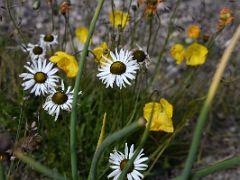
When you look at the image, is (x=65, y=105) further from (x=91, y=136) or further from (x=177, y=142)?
(x=177, y=142)

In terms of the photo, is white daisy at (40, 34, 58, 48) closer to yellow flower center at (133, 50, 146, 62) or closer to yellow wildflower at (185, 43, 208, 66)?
yellow flower center at (133, 50, 146, 62)

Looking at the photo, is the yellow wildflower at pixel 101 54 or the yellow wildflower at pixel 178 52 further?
the yellow wildflower at pixel 178 52

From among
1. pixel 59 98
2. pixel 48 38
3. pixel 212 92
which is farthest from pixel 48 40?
pixel 212 92

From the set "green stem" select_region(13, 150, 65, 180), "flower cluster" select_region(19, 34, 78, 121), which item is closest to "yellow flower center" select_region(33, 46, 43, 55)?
"flower cluster" select_region(19, 34, 78, 121)

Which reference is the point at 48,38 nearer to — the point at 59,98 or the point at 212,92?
the point at 59,98

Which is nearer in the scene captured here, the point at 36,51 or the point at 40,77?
the point at 40,77

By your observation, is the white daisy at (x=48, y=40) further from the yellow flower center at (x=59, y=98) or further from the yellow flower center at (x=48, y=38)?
the yellow flower center at (x=59, y=98)

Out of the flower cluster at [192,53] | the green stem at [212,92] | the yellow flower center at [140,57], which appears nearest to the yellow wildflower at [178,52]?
the flower cluster at [192,53]
